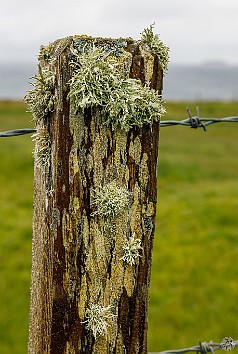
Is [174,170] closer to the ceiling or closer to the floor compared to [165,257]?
closer to the ceiling

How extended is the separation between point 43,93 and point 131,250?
58cm

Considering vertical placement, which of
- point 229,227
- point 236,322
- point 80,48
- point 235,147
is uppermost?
point 235,147

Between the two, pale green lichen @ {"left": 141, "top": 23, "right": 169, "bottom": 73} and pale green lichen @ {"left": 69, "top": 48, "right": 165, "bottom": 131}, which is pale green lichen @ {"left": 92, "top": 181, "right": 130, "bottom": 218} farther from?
pale green lichen @ {"left": 141, "top": 23, "right": 169, "bottom": 73}

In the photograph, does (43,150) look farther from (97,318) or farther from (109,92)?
(97,318)

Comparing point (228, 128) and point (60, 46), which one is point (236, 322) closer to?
point (60, 46)

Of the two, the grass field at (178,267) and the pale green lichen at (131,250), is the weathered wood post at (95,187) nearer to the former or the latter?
the pale green lichen at (131,250)

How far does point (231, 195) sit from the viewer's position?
9539 mm

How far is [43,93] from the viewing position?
1731 mm

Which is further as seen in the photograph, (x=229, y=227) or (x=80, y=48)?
(x=229, y=227)

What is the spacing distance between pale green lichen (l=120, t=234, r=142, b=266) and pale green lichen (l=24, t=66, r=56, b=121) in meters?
0.49

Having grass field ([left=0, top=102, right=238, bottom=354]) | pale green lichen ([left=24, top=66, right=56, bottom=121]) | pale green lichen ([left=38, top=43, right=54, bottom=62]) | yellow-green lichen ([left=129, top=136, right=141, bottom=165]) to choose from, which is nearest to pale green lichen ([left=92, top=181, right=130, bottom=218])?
yellow-green lichen ([left=129, top=136, right=141, bottom=165])

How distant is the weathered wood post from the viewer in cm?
166

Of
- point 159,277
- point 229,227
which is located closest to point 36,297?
point 159,277

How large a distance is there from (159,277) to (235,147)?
14.3m
